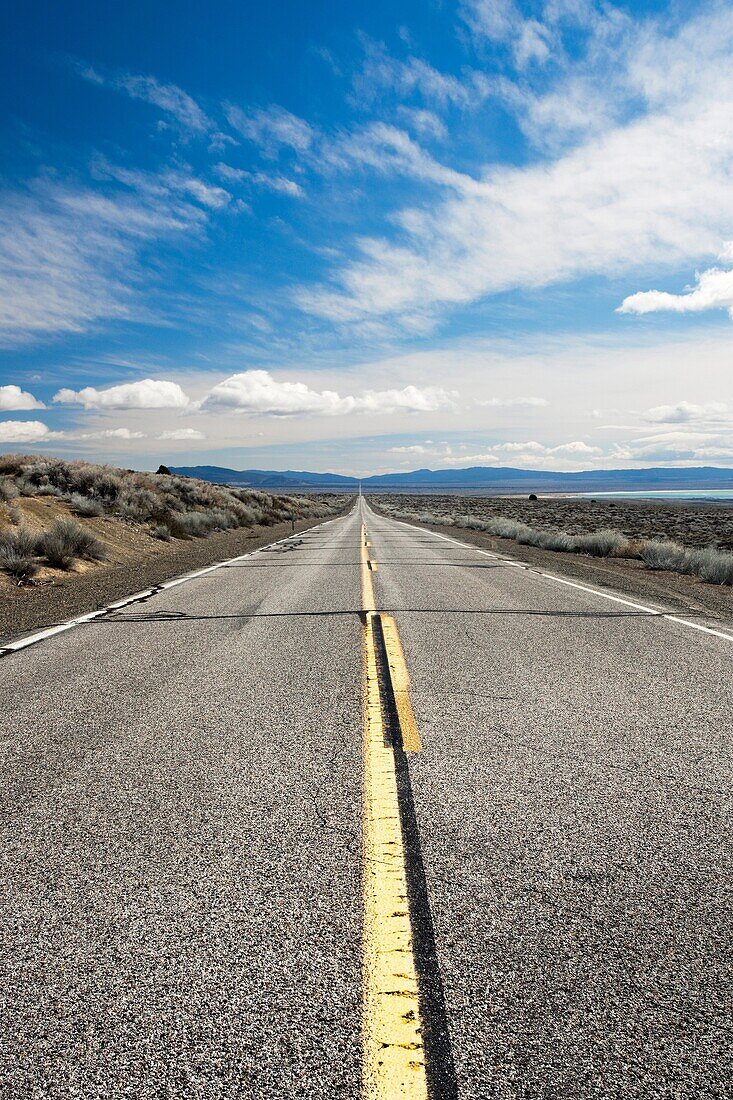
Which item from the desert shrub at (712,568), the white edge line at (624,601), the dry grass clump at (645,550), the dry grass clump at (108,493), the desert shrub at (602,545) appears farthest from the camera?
the dry grass clump at (108,493)

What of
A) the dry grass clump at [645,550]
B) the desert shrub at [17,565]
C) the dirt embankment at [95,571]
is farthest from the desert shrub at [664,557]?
the desert shrub at [17,565]

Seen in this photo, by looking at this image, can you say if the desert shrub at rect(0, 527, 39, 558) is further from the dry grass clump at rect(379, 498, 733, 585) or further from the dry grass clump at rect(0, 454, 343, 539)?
the dry grass clump at rect(379, 498, 733, 585)

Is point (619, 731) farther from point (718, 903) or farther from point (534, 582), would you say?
point (534, 582)

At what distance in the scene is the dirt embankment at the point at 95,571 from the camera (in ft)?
31.3

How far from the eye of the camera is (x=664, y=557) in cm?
1692

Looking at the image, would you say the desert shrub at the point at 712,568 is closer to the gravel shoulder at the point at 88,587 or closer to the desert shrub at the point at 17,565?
the gravel shoulder at the point at 88,587

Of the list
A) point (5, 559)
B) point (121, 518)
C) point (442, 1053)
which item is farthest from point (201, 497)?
point (442, 1053)

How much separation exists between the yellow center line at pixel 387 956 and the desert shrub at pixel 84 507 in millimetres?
18614

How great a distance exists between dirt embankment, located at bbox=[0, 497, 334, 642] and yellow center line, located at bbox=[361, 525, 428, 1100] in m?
5.84

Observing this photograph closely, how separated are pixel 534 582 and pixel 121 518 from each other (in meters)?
14.9

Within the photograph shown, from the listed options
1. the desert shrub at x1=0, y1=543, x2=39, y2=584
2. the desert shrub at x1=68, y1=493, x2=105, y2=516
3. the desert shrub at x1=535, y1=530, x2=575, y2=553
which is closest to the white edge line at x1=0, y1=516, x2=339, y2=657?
the desert shrub at x1=0, y1=543, x2=39, y2=584

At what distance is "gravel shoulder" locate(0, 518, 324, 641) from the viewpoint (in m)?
9.02

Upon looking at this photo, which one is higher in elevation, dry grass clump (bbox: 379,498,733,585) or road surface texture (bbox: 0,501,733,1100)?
dry grass clump (bbox: 379,498,733,585)

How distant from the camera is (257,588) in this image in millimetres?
11383
